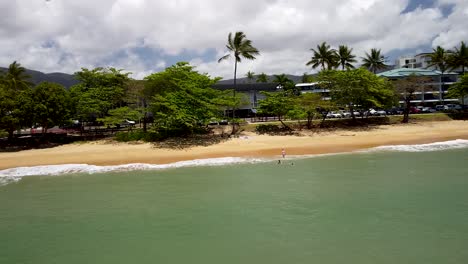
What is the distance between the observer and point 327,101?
49250 mm

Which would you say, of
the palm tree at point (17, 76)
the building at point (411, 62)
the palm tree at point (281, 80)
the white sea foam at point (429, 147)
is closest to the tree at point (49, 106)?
the palm tree at point (17, 76)

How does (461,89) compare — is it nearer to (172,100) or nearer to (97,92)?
(172,100)

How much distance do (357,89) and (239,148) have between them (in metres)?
21.6

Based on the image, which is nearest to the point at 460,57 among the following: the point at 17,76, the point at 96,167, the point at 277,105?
the point at 277,105

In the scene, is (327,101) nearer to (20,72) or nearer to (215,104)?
(215,104)

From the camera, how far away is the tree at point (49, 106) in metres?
39.4

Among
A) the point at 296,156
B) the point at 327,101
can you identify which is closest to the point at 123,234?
the point at 296,156

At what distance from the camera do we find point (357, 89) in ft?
164

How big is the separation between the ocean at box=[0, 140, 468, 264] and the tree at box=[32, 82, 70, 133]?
1108 cm

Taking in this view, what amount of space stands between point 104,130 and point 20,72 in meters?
26.3

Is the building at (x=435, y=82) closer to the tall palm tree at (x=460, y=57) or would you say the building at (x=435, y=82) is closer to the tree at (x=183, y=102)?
the tall palm tree at (x=460, y=57)

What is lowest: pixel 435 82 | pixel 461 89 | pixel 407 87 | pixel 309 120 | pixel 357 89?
pixel 309 120

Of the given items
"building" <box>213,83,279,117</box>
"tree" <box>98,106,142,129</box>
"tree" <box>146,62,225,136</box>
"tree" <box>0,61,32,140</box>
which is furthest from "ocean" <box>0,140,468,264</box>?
"building" <box>213,83,279,117</box>

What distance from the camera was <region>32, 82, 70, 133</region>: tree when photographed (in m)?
39.4
